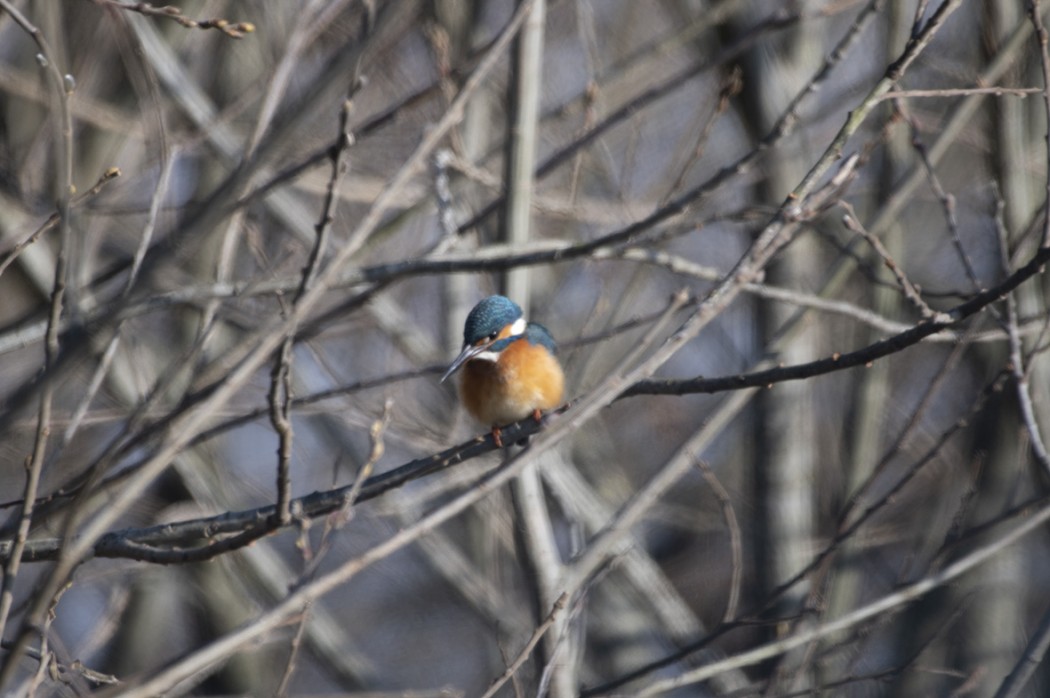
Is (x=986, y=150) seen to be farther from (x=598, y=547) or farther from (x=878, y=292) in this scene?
(x=598, y=547)

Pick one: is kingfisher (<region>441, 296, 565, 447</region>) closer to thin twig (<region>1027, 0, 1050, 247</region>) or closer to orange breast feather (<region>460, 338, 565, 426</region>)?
orange breast feather (<region>460, 338, 565, 426</region>)

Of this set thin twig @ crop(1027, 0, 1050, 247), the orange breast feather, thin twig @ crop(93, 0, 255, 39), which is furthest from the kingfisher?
thin twig @ crop(1027, 0, 1050, 247)

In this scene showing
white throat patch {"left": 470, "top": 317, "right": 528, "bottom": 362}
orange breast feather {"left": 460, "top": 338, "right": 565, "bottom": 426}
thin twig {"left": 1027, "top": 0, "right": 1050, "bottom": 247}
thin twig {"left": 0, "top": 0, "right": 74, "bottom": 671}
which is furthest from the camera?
white throat patch {"left": 470, "top": 317, "right": 528, "bottom": 362}

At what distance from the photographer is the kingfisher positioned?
4.58 metres

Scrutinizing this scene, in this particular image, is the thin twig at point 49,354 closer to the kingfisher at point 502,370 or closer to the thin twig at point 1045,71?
the thin twig at point 1045,71

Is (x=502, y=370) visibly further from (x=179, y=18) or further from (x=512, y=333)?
(x=179, y=18)

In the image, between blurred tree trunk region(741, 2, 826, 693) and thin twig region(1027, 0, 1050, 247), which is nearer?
thin twig region(1027, 0, 1050, 247)

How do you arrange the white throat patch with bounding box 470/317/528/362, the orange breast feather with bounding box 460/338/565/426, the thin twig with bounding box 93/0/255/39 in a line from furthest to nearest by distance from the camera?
the white throat patch with bounding box 470/317/528/362
the orange breast feather with bounding box 460/338/565/426
the thin twig with bounding box 93/0/255/39

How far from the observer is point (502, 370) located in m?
4.60

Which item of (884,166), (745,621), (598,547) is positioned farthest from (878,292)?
(598,547)

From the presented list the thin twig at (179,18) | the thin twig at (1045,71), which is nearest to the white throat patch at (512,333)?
the thin twig at (179,18)

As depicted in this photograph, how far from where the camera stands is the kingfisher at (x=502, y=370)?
15.0ft

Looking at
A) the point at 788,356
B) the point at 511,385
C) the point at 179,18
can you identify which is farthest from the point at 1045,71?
the point at 788,356

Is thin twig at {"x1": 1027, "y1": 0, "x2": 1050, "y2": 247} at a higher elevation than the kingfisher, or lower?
lower
